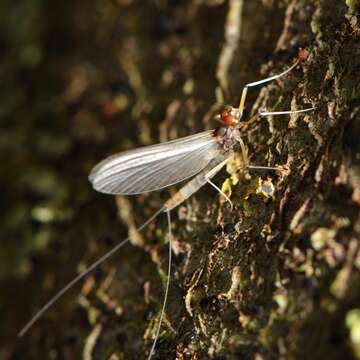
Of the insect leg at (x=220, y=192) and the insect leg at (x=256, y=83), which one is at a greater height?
the insect leg at (x=256, y=83)

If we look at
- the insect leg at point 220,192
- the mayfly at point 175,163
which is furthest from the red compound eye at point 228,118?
the insect leg at point 220,192

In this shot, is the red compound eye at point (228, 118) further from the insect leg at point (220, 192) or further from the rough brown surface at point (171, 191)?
the insect leg at point (220, 192)

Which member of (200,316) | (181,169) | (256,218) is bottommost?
(200,316)

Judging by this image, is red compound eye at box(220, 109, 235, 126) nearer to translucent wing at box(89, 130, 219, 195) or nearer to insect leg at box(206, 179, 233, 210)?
translucent wing at box(89, 130, 219, 195)

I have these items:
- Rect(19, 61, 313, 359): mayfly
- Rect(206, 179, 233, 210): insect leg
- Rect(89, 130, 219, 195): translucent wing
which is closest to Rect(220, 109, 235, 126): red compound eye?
Rect(19, 61, 313, 359): mayfly

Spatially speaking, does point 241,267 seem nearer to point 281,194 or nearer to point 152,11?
point 281,194

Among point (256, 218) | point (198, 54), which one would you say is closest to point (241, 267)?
point (256, 218)
